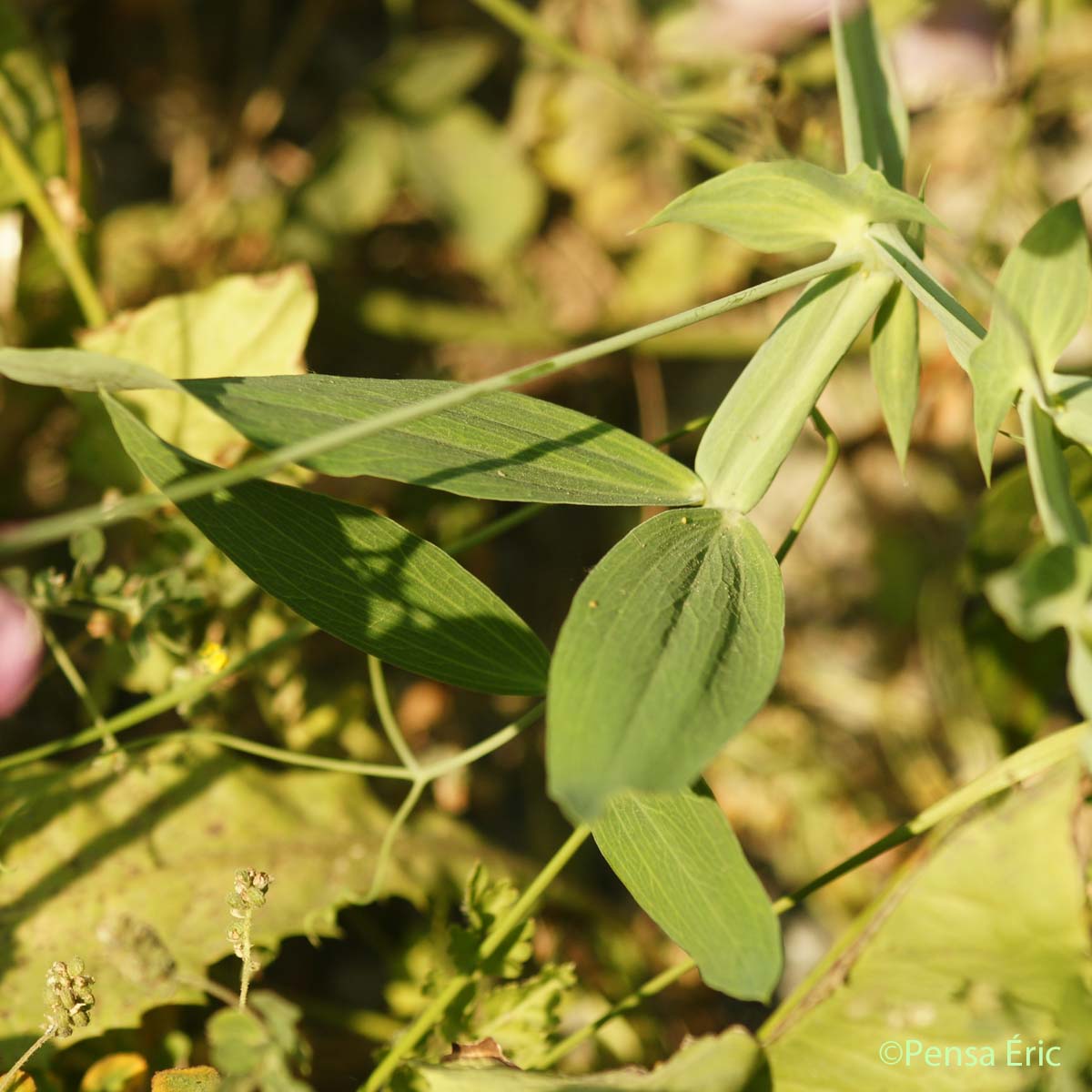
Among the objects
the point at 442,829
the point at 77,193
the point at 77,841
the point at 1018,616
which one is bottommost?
the point at 442,829

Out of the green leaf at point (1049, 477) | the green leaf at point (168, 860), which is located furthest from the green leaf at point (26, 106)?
the green leaf at point (1049, 477)

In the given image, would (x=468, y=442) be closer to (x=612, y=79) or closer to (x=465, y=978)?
(x=465, y=978)

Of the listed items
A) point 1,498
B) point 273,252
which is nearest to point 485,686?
point 1,498

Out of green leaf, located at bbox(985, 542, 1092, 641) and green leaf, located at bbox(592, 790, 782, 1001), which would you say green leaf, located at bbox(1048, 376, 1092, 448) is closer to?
green leaf, located at bbox(985, 542, 1092, 641)

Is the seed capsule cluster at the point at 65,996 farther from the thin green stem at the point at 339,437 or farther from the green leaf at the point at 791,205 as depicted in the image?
the green leaf at the point at 791,205

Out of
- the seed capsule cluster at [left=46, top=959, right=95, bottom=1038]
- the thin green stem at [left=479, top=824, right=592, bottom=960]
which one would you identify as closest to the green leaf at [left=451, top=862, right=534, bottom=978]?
the thin green stem at [left=479, top=824, right=592, bottom=960]

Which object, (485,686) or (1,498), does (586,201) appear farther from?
(485,686)

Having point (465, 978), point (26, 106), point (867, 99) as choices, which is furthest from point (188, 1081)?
point (26, 106)
